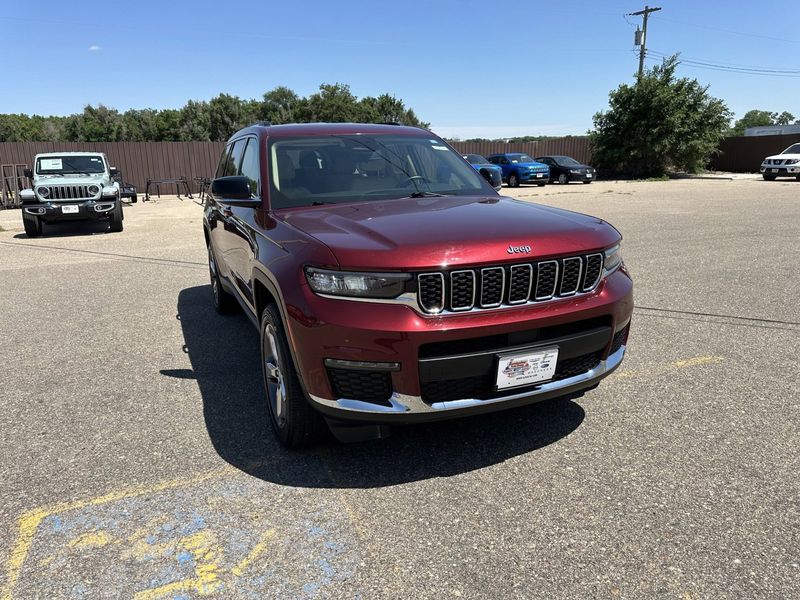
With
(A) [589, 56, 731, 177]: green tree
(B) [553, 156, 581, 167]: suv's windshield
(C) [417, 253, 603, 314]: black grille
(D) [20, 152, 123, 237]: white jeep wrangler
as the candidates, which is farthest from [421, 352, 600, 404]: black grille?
(A) [589, 56, 731, 177]: green tree

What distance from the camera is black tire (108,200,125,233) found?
13484mm

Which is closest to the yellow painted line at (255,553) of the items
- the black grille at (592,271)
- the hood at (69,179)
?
the black grille at (592,271)

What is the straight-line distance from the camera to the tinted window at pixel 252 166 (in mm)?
3908

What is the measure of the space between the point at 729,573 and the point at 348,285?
189 cm

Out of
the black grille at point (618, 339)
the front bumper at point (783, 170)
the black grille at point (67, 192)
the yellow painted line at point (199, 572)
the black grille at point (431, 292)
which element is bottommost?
the yellow painted line at point (199, 572)

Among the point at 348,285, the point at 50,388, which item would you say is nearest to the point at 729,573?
the point at 348,285

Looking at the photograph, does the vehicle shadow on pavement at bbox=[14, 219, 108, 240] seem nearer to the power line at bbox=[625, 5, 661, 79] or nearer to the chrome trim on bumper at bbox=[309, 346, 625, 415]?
the chrome trim on bumper at bbox=[309, 346, 625, 415]

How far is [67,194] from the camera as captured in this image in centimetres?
1312

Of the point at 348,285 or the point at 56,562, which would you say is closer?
the point at 56,562

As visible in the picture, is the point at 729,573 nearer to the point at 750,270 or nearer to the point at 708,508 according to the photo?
the point at 708,508

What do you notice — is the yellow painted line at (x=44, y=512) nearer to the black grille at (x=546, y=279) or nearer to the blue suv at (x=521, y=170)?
the black grille at (x=546, y=279)

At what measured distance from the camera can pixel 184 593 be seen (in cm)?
218

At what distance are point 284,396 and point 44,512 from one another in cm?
120

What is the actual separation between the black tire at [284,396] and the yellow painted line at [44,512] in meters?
0.36
